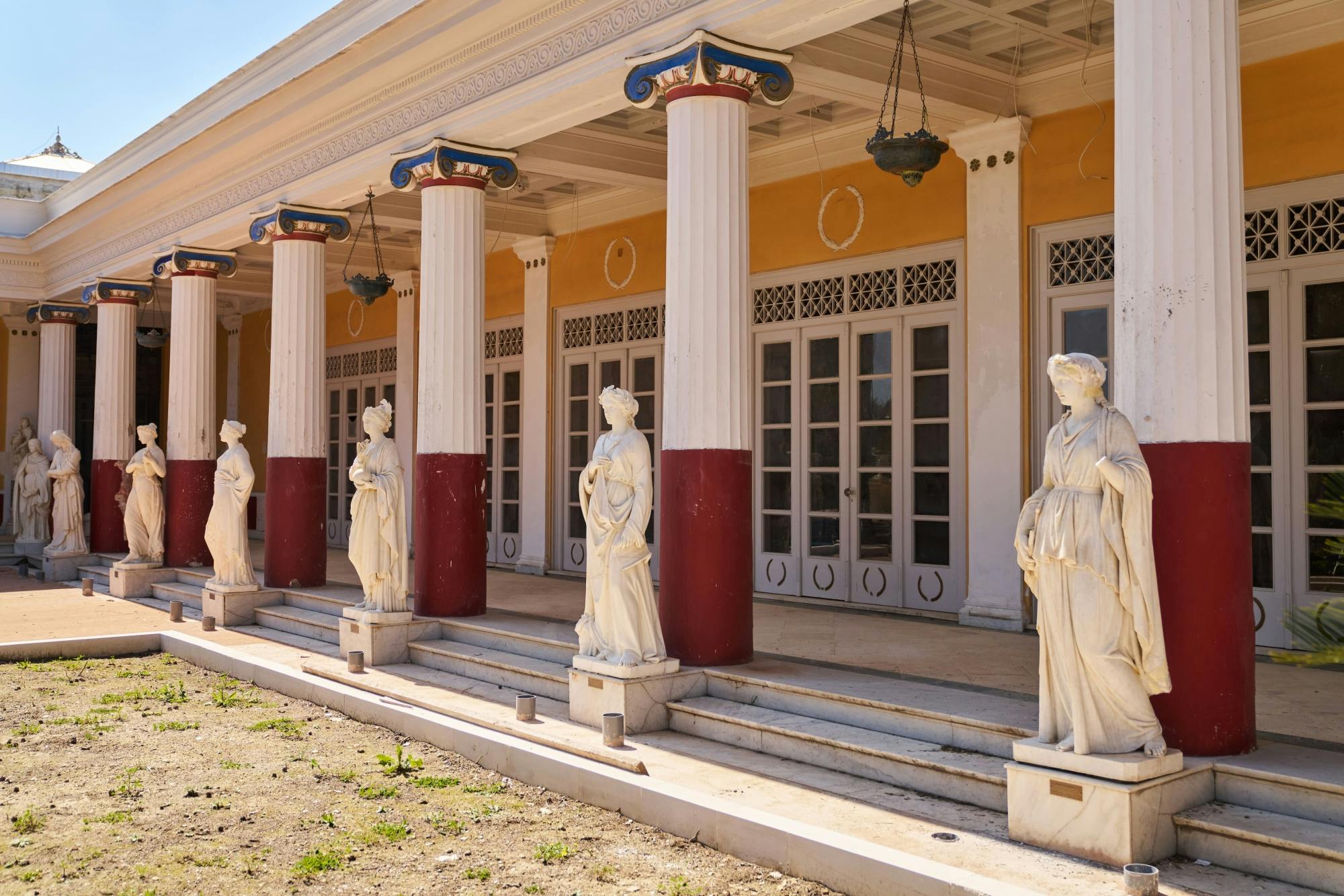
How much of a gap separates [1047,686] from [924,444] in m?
4.93

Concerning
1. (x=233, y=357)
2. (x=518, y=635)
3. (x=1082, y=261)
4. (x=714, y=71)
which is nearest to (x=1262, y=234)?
(x=1082, y=261)

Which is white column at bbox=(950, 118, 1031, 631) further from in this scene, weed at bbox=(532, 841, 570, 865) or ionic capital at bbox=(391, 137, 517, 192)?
weed at bbox=(532, 841, 570, 865)

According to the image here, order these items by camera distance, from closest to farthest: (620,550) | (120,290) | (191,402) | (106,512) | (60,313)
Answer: (620,550)
(191,402)
(120,290)
(106,512)
(60,313)

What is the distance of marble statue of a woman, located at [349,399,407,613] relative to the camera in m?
8.73

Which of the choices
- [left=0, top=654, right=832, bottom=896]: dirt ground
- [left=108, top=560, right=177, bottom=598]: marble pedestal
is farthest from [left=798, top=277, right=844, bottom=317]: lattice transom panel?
[left=108, top=560, right=177, bottom=598]: marble pedestal

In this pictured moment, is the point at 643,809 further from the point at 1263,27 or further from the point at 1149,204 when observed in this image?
the point at 1263,27

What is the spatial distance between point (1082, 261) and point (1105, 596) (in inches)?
178

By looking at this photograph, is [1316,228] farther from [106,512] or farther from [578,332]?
[106,512]

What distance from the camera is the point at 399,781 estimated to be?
5910 millimetres

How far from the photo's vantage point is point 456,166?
9.08m

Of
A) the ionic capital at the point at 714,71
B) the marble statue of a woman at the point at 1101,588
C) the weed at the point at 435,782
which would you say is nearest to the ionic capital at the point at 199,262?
the ionic capital at the point at 714,71

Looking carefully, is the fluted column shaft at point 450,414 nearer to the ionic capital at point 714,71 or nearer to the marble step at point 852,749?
the ionic capital at point 714,71

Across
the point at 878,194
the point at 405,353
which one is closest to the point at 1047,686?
the point at 878,194

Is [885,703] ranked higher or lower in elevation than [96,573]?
higher
